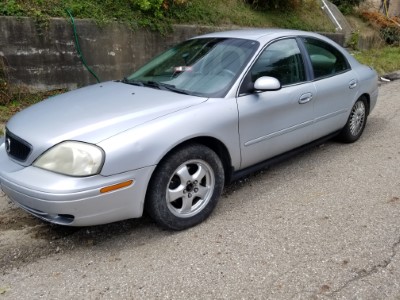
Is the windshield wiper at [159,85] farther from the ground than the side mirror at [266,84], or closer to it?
closer to it

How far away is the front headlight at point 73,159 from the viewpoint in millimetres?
2744

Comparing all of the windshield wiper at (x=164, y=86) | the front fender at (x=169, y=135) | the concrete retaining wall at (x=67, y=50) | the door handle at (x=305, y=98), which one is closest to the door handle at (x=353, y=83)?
the door handle at (x=305, y=98)

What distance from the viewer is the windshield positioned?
141 inches

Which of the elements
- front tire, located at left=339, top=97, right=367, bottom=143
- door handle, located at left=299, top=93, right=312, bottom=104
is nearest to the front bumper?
door handle, located at left=299, top=93, right=312, bottom=104

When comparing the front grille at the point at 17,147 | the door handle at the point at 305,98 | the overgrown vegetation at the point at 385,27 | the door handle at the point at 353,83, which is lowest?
the overgrown vegetation at the point at 385,27

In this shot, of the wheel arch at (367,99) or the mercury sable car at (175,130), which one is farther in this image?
the wheel arch at (367,99)

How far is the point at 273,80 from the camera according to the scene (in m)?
3.57

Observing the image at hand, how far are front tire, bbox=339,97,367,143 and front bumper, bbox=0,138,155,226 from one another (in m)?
3.07

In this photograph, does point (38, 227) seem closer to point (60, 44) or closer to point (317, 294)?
point (317, 294)

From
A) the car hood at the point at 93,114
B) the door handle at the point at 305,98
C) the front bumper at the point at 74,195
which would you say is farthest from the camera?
the door handle at the point at 305,98

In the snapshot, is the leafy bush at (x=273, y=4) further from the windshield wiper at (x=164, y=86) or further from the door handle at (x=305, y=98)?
the windshield wiper at (x=164, y=86)

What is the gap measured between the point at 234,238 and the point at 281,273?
0.52 meters

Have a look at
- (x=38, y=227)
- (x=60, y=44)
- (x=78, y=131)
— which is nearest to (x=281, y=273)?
(x=78, y=131)

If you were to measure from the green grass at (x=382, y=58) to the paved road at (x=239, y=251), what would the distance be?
7220 mm
